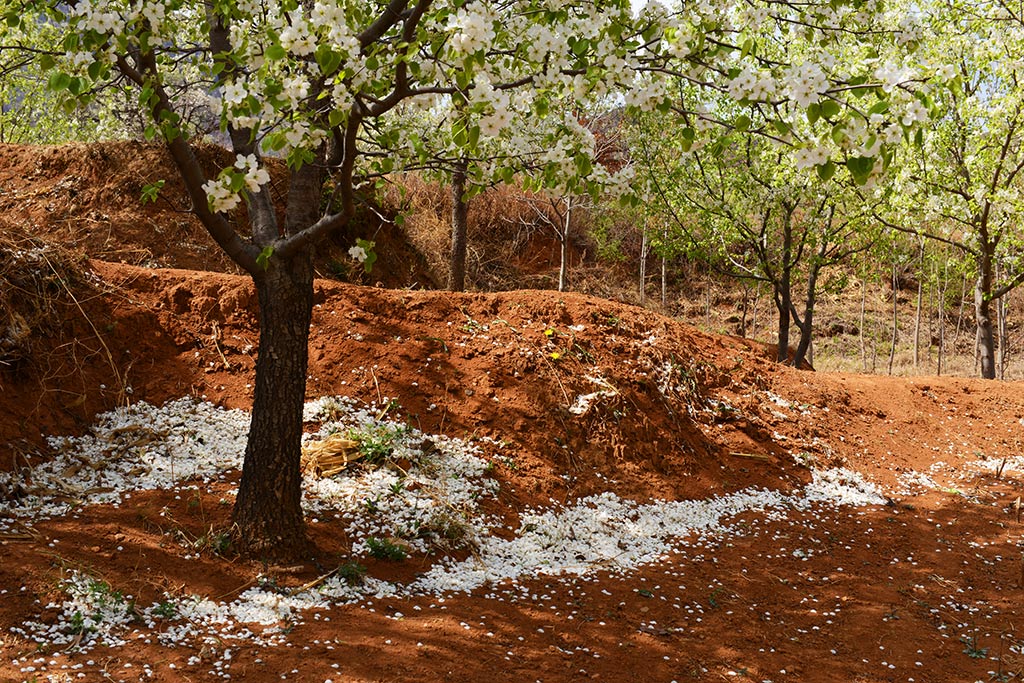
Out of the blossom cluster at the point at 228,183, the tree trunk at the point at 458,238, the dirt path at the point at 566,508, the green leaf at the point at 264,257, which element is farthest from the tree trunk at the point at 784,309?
the blossom cluster at the point at 228,183

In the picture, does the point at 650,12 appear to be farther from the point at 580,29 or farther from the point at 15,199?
the point at 15,199

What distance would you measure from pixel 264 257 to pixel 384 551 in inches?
94.7

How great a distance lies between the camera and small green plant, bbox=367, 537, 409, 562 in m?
5.77

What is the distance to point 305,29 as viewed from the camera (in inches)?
140

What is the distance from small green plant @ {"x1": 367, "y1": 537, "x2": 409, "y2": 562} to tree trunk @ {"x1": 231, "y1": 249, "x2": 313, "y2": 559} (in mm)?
584

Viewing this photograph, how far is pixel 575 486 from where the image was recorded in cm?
765

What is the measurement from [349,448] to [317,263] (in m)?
5.56

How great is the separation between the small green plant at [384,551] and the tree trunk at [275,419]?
0.58 meters

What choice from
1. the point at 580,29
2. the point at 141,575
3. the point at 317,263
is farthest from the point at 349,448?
the point at 317,263

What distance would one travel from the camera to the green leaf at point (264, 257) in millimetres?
4688

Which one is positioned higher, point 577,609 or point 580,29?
point 580,29

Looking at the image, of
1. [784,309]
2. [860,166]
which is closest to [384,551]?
[860,166]

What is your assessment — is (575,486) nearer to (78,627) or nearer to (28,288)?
(78,627)

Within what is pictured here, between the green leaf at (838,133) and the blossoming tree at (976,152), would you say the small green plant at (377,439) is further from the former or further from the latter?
the blossoming tree at (976,152)
